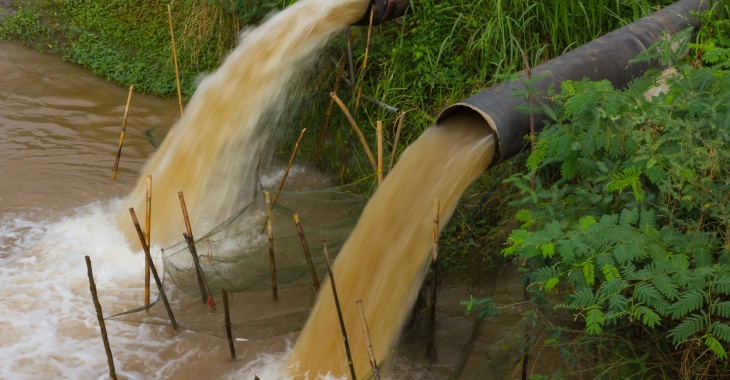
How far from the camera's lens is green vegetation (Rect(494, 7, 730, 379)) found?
3.53m

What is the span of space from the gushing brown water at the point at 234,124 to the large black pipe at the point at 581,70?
5.88 ft

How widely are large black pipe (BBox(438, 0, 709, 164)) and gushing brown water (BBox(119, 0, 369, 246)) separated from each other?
179 centimetres

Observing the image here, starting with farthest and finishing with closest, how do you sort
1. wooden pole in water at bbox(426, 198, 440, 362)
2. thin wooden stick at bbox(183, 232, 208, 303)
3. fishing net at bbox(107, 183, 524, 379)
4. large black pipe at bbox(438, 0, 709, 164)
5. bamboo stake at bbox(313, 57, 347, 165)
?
bamboo stake at bbox(313, 57, 347, 165) → thin wooden stick at bbox(183, 232, 208, 303) → fishing net at bbox(107, 183, 524, 379) → large black pipe at bbox(438, 0, 709, 164) → wooden pole in water at bbox(426, 198, 440, 362)

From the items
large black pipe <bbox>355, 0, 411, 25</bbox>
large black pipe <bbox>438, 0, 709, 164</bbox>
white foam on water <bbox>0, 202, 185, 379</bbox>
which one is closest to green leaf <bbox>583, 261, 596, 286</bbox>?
large black pipe <bbox>438, 0, 709, 164</bbox>

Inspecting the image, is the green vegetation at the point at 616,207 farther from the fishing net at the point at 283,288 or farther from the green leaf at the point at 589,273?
the fishing net at the point at 283,288

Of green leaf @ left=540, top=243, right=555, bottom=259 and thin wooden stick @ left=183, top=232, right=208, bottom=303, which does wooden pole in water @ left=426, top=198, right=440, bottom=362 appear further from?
thin wooden stick @ left=183, top=232, right=208, bottom=303

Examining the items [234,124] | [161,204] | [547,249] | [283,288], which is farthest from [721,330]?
[161,204]

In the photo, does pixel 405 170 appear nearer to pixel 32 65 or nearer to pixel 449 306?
pixel 449 306

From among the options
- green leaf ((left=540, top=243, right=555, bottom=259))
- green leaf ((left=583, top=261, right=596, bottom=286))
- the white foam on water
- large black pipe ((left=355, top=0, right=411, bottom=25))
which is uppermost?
large black pipe ((left=355, top=0, right=411, bottom=25))

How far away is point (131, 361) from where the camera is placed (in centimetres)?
494

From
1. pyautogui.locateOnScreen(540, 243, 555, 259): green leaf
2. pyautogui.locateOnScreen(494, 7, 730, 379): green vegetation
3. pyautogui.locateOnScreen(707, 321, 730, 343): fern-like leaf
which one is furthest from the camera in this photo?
pyautogui.locateOnScreen(540, 243, 555, 259): green leaf

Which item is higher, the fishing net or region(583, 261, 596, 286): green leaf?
region(583, 261, 596, 286): green leaf

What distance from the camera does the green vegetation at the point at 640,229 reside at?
353 cm

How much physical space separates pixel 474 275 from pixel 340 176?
202 centimetres
